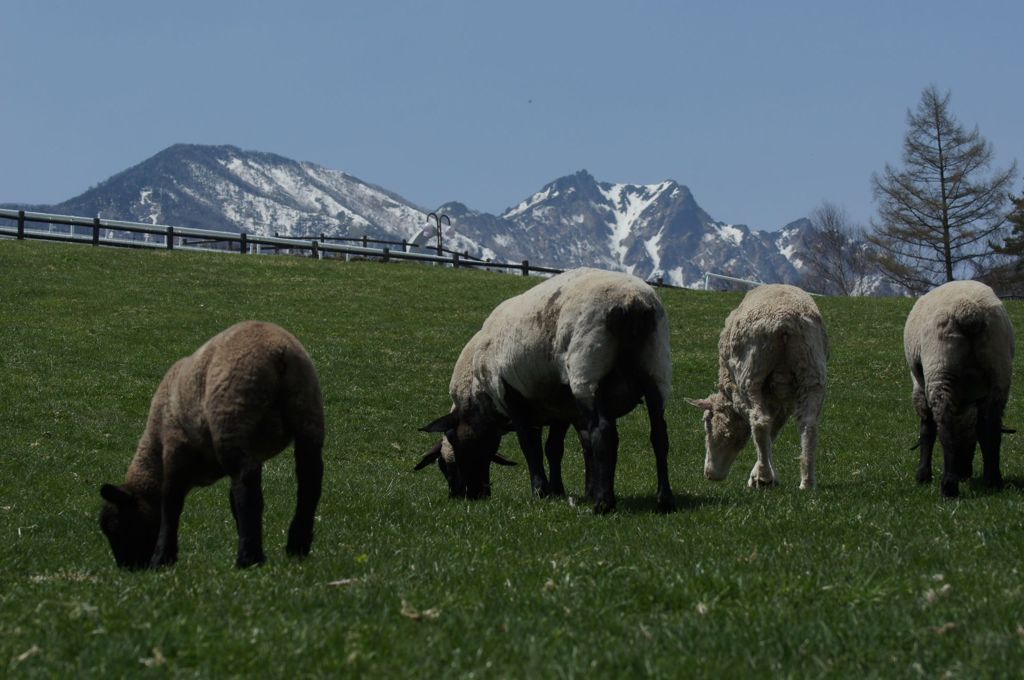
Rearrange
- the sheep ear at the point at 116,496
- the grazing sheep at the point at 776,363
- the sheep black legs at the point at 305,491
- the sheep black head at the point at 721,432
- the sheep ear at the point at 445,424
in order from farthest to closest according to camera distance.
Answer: the sheep black head at the point at 721,432
the sheep ear at the point at 445,424
the grazing sheep at the point at 776,363
the sheep ear at the point at 116,496
the sheep black legs at the point at 305,491

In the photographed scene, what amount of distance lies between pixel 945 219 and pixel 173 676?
57.5 meters

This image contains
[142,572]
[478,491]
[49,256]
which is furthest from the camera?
[49,256]

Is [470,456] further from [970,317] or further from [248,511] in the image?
[248,511]

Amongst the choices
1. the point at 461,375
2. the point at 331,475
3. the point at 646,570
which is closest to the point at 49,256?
the point at 331,475

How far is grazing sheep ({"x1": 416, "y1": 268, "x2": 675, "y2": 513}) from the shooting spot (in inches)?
408

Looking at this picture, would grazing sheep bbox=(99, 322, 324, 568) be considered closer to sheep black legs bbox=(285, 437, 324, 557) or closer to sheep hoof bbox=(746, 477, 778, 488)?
sheep black legs bbox=(285, 437, 324, 557)

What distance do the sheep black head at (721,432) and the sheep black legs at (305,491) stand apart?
737 cm

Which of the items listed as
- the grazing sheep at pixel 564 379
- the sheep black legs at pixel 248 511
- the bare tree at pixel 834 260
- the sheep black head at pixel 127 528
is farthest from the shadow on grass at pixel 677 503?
the bare tree at pixel 834 260

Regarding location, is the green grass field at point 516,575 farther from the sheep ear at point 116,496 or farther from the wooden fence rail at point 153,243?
the wooden fence rail at point 153,243

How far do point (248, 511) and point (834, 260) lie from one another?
281ft

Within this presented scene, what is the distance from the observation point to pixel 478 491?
43.2 ft

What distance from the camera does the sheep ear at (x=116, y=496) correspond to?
8.77m

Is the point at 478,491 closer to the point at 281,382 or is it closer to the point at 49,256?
the point at 281,382

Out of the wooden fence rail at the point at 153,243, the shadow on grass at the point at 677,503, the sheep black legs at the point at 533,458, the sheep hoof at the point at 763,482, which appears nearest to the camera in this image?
the shadow on grass at the point at 677,503
